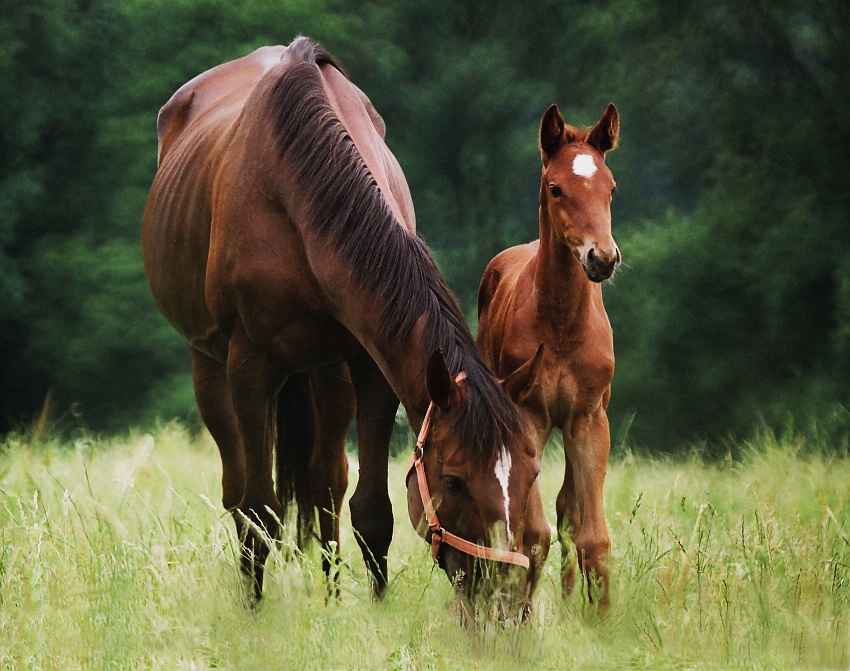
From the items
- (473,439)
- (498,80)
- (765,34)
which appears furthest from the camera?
(498,80)

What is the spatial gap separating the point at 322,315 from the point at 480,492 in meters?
1.13

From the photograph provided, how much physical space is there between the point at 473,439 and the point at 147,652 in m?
1.14

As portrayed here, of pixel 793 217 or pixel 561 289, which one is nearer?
pixel 561 289

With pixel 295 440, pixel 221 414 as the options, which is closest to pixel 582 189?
pixel 295 440

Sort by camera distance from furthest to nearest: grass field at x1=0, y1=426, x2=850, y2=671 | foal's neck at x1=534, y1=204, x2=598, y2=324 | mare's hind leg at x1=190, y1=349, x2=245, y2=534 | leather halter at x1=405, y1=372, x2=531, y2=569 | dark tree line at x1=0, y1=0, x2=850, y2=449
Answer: dark tree line at x1=0, y1=0, x2=850, y2=449, mare's hind leg at x1=190, y1=349, x2=245, y2=534, foal's neck at x1=534, y1=204, x2=598, y2=324, grass field at x1=0, y1=426, x2=850, y2=671, leather halter at x1=405, y1=372, x2=531, y2=569

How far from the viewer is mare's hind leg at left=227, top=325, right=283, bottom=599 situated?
13.6ft

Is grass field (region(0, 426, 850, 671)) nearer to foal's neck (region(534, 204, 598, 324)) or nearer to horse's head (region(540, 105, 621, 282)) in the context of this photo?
foal's neck (region(534, 204, 598, 324))

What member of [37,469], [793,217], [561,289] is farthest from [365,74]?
[561,289]

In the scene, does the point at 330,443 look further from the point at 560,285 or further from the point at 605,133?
the point at 605,133

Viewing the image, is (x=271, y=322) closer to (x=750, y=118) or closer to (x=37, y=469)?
(x=37, y=469)

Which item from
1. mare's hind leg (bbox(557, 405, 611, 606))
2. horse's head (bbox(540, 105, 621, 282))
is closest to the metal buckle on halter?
mare's hind leg (bbox(557, 405, 611, 606))

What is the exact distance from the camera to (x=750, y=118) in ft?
37.5

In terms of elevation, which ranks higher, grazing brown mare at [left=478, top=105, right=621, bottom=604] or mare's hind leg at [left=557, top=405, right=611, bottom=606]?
grazing brown mare at [left=478, top=105, right=621, bottom=604]

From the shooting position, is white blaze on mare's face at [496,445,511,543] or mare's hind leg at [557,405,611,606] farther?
mare's hind leg at [557,405,611,606]
